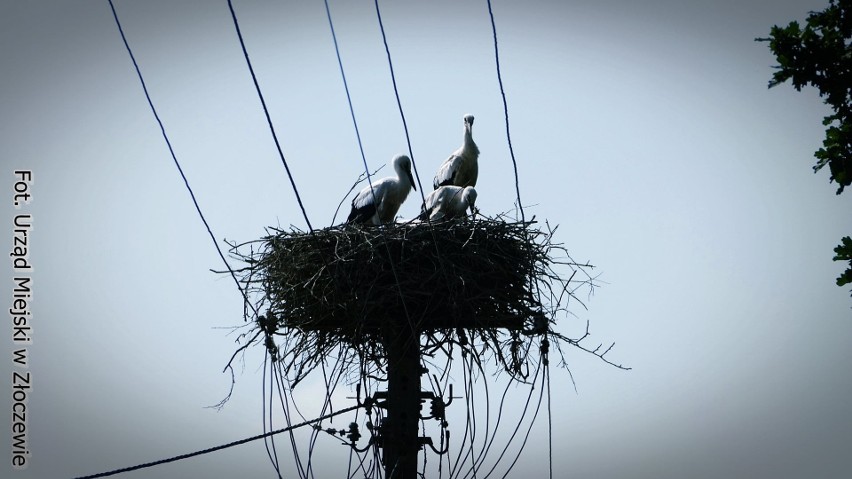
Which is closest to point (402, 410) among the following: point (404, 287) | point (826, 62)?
point (404, 287)

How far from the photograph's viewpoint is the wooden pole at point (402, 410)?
7285 mm

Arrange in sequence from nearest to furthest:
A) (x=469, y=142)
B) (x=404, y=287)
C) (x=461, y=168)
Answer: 1. (x=404, y=287)
2. (x=461, y=168)
3. (x=469, y=142)

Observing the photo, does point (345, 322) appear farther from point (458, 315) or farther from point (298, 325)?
point (458, 315)

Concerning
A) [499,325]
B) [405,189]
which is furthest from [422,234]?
[405,189]

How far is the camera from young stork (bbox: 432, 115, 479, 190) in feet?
34.6

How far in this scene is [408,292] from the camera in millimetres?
6820

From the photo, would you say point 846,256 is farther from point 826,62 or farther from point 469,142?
point 469,142

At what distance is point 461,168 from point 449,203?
1649mm

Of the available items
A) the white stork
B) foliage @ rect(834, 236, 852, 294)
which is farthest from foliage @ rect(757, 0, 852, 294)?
the white stork

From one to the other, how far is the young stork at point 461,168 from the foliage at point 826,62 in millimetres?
3652

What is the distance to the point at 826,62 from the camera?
7.65m

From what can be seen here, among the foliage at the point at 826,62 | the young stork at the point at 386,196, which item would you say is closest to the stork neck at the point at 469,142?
the young stork at the point at 386,196

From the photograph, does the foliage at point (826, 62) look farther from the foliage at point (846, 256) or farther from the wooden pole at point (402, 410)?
the wooden pole at point (402, 410)

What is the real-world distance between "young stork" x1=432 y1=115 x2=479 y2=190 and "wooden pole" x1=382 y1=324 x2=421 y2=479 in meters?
3.43
